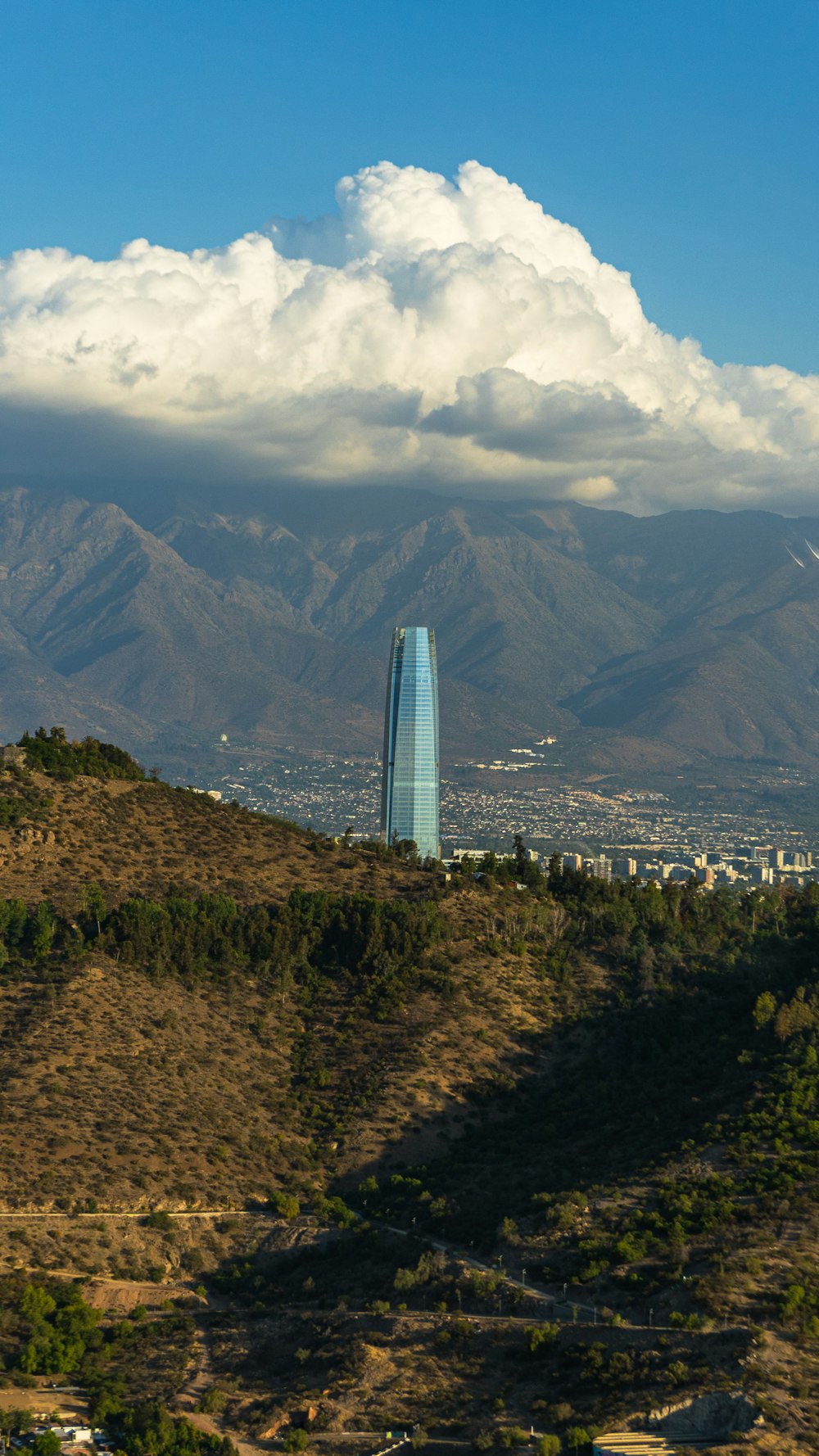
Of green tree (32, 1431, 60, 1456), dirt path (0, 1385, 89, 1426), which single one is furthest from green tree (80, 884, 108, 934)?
green tree (32, 1431, 60, 1456)

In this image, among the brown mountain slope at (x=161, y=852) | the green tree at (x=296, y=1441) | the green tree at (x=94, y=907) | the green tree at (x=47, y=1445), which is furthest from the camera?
the brown mountain slope at (x=161, y=852)

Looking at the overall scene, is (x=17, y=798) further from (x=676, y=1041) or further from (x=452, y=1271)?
(x=452, y=1271)

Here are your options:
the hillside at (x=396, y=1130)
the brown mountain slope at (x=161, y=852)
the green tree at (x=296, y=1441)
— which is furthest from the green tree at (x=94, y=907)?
the green tree at (x=296, y=1441)

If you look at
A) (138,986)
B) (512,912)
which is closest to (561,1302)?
(138,986)

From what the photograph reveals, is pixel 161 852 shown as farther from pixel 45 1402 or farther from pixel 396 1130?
pixel 45 1402

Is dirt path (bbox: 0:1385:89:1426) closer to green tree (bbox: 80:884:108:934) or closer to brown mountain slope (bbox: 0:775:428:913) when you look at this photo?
green tree (bbox: 80:884:108:934)

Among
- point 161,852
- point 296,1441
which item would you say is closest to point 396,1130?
point 296,1441

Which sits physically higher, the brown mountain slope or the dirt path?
the brown mountain slope

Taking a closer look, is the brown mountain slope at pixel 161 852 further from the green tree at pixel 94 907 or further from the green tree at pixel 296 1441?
the green tree at pixel 296 1441

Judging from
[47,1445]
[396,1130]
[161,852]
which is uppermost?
[161,852]
